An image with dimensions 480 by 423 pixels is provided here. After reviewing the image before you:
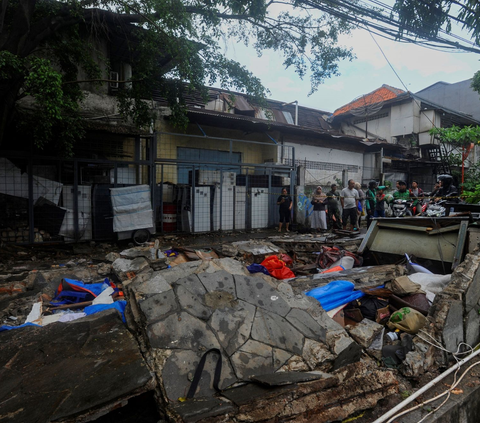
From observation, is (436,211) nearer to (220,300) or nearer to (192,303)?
(220,300)

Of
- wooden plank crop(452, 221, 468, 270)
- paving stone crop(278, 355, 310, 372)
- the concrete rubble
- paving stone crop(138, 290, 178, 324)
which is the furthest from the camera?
wooden plank crop(452, 221, 468, 270)

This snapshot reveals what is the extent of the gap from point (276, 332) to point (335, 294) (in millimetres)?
1420

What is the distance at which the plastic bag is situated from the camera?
10.3ft

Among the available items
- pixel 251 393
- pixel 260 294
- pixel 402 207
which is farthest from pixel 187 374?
pixel 402 207

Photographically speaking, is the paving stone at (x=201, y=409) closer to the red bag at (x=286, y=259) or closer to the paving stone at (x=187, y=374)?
the paving stone at (x=187, y=374)

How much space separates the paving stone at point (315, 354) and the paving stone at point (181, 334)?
0.74 m

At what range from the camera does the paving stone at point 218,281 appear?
2.81 metres

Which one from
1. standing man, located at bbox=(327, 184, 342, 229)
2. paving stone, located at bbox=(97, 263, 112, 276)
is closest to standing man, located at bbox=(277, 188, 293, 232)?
standing man, located at bbox=(327, 184, 342, 229)

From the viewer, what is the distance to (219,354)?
2.23m

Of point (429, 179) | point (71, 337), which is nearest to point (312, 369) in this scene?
point (71, 337)

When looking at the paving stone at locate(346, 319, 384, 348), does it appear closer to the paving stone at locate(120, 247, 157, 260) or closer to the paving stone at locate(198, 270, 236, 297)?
the paving stone at locate(198, 270, 236, 297)

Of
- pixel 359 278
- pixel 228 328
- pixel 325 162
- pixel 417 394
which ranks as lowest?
pixel 417 394

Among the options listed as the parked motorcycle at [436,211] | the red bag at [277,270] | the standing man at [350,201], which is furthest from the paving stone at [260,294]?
the standing man at [350,201]

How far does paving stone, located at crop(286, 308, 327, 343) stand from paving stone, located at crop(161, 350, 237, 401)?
78cm
